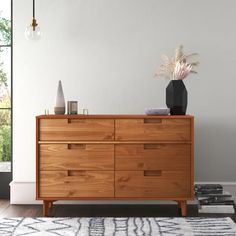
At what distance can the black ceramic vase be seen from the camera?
3.93m

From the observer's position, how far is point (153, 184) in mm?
3799

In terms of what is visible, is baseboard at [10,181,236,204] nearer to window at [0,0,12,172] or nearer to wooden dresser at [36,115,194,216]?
window at [0,0,12,172]

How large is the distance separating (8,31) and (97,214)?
1810mm

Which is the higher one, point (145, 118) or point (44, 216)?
point (145, 118)

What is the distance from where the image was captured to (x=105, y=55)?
430 cm

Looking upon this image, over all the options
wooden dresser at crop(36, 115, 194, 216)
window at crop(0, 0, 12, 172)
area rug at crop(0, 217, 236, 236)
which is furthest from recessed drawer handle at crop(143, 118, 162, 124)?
→ window at crop(0, 0, 12, 172)

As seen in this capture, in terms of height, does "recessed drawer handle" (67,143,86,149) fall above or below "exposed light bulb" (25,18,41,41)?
below

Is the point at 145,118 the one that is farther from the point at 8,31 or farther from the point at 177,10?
the point at 8,31

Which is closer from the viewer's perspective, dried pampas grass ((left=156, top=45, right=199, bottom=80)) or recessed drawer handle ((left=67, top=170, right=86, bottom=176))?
recessed drawer handle ((left=67, top=170, right=86, bottom=176))

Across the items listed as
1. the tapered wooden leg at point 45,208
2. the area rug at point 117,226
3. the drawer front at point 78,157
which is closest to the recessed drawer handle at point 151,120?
the drawer front at point 78,157

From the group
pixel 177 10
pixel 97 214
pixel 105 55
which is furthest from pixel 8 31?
pixel 97 214

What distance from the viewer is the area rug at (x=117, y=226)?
3.18 m

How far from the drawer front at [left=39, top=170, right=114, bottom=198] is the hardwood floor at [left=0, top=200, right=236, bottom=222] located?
20 centimetres

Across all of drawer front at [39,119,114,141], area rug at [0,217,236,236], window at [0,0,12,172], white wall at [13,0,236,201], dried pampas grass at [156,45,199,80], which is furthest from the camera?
window at [0,0,12,172]
